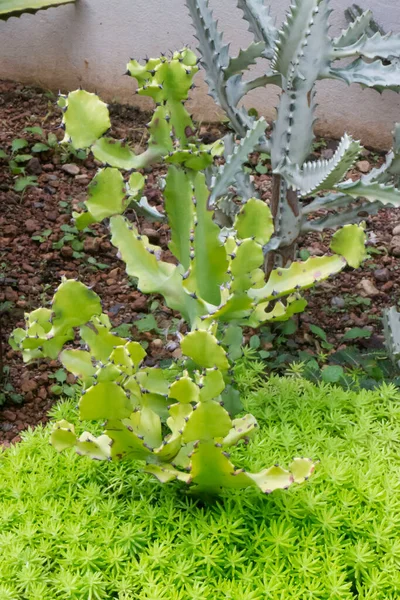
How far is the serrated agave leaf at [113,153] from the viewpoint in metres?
1.68

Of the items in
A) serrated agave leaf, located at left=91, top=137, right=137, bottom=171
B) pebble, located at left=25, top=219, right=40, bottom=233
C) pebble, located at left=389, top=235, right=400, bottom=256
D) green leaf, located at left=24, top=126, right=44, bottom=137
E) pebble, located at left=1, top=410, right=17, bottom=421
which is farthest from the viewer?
green leaf, located at left=24, top=126, right=44, bottom=137

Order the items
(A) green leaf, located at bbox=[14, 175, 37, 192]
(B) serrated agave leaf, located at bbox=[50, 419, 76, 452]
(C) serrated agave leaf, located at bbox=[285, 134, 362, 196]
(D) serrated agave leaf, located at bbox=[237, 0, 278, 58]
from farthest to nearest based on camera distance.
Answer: (A) green leaf, located at bbox=[14, 175, 37, 192], (D) serrated agave leaf, located at bbox=[237, 0, 278, 58], (C) serrated agave leaf, located at bbox=[285, 134, 362, 196], (B) serrated agave leaf, located at bbox=[50, 419, 76, 452]

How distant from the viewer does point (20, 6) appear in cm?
321

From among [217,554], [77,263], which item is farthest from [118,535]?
[77,263]

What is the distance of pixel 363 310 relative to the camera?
2.71m

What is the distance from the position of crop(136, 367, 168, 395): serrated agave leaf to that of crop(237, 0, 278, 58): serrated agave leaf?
115cm

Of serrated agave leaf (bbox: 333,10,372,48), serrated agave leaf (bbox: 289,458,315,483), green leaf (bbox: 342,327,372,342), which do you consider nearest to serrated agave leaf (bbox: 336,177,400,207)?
serrated agave leaf (bbox: 333,10,372,48)

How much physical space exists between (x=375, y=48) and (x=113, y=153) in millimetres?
842

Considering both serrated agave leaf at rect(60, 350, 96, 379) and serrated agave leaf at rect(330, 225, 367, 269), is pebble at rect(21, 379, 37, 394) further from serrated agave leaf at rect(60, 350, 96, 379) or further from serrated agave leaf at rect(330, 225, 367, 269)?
serrated agave leaf at rect(330, 225, 367, 269)

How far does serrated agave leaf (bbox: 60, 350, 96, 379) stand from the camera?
1.55m

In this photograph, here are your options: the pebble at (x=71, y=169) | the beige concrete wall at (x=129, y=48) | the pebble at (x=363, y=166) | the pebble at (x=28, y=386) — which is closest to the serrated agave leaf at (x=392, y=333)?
the pebble at (x=28, y=386)

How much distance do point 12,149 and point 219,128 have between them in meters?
1.02

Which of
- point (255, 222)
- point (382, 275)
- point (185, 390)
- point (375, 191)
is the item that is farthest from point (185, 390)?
point (382, 275)

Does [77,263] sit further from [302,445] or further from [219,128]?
[302,445]
